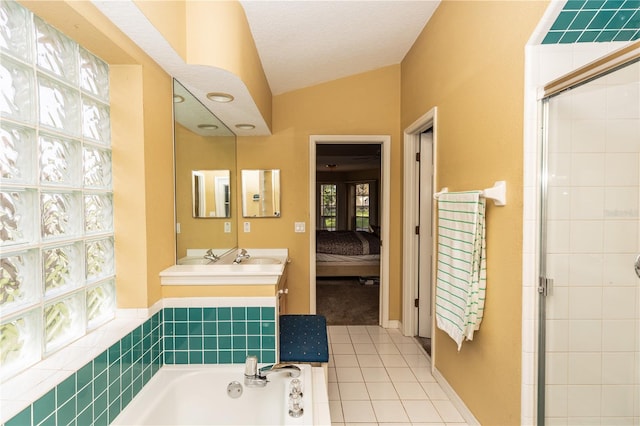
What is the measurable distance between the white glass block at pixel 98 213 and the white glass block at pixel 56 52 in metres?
0.50

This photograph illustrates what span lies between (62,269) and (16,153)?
470mm

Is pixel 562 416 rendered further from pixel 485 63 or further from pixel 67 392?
pixel 67 392

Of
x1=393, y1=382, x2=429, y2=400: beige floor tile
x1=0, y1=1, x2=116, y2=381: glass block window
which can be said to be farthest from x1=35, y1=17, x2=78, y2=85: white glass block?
x1=393, y1=382, x2=429, y2=400: beige floor tile

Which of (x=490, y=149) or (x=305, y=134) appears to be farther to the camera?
(x=305, y=134)

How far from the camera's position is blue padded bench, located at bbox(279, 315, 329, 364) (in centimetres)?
192

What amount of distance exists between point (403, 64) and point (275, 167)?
1.71 m

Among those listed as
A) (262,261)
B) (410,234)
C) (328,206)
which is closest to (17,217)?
(262,261)

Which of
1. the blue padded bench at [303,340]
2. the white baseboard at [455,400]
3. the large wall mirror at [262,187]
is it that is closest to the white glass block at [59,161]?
the blue padded bench at [303,340]

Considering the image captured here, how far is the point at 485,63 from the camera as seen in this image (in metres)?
1.80

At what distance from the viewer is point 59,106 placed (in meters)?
1.26

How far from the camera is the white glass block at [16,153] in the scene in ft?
3.34

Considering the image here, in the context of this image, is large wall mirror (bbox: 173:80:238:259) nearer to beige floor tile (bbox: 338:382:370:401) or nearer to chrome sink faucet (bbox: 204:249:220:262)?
chrome sink faucet (bbox: 204:249:220:262)

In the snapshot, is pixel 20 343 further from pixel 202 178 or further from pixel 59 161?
pixel 202 178

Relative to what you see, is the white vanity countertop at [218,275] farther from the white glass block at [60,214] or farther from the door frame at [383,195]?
the door frame at [383,195]
